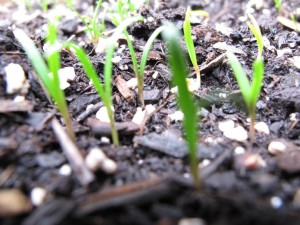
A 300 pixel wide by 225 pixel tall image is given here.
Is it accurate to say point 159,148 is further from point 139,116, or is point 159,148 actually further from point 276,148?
point 276,148

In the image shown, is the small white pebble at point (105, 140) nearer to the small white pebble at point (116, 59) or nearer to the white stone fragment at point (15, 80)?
the white stone fragment at point (15, 80)

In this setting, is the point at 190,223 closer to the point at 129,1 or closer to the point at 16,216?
the point at 16,216

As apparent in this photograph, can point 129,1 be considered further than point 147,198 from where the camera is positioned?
Yes

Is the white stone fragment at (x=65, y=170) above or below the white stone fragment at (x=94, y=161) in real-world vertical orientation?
below

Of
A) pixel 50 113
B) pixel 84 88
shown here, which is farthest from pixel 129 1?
pixel 50 113

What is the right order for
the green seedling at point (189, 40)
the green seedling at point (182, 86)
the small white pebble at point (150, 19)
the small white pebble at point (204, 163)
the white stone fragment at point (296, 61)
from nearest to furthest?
the green seedling at point (182, 86), the small white pebble at point (204, 163), the green seedling at point (189, 40), the white stone fragment at point (296, 61), the small white pebble at point (150, 19)

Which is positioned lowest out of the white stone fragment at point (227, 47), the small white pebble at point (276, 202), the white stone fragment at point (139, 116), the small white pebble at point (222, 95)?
the small white pebble at point (276, 202)

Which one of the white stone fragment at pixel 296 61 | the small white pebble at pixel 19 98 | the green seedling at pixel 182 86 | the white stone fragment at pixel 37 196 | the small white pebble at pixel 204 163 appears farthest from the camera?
the white stone fragment at pixel 296 61

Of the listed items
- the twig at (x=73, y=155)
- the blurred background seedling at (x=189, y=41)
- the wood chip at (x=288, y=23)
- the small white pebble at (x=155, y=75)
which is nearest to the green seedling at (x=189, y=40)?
the blurred background seedling at (x=189, y=41)
